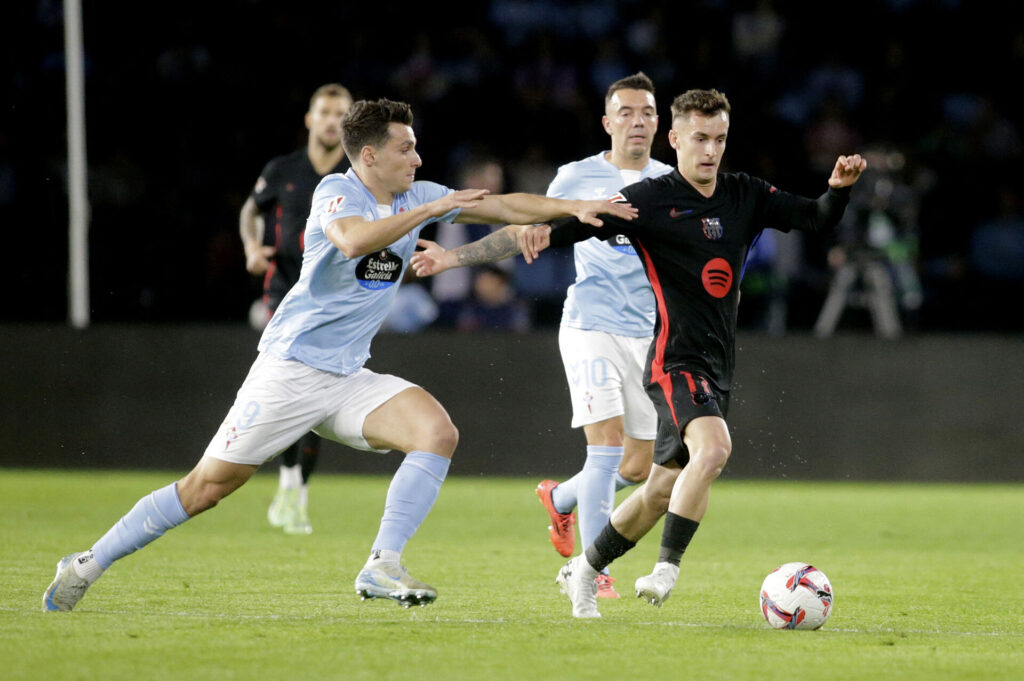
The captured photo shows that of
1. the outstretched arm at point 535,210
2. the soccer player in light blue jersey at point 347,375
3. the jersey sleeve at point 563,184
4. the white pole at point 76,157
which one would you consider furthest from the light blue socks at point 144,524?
the white pole at point 76,157

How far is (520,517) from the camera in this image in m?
10.2

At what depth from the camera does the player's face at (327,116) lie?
913cm

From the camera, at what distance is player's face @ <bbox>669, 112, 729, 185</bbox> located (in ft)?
19.8

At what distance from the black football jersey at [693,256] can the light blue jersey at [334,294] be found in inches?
27.9

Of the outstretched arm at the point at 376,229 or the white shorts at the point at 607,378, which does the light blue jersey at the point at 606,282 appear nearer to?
the white shorts at the point at 607,378

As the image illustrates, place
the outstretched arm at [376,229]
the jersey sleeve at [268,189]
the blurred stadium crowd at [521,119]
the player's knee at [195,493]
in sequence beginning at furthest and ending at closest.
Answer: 1. the blurred stadium crowd at [521,119]
2. the jersey sleeve at [268,189]
3. the player's knee at [195,493]
4. the outstretched arm at [376,229]

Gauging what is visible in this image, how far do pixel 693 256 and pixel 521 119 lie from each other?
9.13 meters

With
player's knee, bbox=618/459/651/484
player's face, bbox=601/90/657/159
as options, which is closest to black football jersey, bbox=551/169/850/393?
player's face, bbox=601/90/657/159

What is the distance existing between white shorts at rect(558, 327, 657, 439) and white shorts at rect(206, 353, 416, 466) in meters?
1.30

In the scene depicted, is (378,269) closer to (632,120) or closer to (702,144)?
(702,144)

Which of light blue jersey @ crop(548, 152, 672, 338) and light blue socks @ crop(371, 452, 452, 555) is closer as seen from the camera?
light blue socks @ crop(371, 452, 452, 555)

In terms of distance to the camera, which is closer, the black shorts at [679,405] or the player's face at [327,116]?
the black shorts at [679,405]

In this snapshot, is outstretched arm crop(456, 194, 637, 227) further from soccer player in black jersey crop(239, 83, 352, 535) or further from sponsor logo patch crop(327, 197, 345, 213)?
soccer player in black jersey crop(239, 83, 352, 535)

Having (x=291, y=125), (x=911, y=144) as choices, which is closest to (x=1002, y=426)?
(x=911, y=144)
